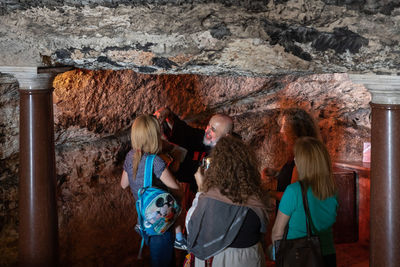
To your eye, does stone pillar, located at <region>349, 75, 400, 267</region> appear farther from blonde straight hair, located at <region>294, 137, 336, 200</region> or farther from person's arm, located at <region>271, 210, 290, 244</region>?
person's arm, located at <region>271, 210, 290, 244</region>

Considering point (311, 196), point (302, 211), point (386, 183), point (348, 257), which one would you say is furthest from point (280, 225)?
point (348, 257)

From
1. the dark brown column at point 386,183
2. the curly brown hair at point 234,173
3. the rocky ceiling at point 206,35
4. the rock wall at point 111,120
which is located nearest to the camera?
the curly brown hair at point 234,173

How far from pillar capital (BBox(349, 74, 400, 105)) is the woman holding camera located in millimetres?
1116

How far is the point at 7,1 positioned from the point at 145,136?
4.80ft

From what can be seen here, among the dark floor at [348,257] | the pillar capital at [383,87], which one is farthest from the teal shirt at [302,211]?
the dark floor at [348,257]

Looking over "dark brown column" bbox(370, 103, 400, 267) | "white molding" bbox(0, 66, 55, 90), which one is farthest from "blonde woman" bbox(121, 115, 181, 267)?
"dark brown column" bbox(370, 103, 400, 267)

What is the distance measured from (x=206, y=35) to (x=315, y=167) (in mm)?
1281

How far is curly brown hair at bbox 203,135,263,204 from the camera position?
289 cm

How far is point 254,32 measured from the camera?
11.1ft

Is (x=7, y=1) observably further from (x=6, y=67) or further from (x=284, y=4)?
(x=284, y=4)

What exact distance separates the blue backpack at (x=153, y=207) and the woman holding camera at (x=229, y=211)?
1.87ft

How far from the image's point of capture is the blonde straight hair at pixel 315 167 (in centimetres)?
304

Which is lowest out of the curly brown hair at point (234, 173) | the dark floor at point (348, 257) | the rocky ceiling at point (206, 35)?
the dark floor at point (348, 257)

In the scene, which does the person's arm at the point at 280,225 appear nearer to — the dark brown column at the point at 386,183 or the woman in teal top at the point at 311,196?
the woman in teal top at the point at 311,196
